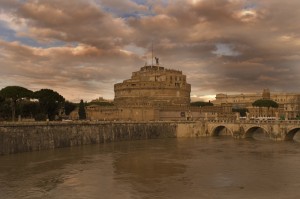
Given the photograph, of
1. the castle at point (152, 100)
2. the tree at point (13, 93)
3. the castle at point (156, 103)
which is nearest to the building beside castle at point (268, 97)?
the castle at point (156, 103)

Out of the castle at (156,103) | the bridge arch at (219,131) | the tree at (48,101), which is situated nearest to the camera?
the tree at (48,101)

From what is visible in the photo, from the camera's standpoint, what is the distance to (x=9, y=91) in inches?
2105

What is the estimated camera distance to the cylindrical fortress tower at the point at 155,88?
8750 centimetres

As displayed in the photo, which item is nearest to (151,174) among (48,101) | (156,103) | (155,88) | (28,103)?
(48,101)

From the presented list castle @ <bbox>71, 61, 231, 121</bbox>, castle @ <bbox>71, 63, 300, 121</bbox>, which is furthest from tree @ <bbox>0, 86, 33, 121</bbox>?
castle @ <bbox>71, 63, 300, 121</bbox>

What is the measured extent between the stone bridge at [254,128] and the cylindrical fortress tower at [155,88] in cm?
1863

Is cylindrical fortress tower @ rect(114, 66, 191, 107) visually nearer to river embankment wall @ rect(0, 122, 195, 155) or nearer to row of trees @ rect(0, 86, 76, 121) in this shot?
river embankment wall @ rect(0, 122, 195, 155)

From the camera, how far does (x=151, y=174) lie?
94.5 ft

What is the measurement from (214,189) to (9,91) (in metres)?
38.7

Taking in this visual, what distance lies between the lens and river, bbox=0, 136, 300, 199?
22.7m

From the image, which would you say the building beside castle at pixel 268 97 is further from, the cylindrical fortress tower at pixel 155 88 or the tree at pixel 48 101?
the tree at pixel 48 101

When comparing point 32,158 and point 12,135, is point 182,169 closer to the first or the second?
point 32,158

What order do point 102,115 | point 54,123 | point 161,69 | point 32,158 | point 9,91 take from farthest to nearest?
point 161,69, point 102,115, point 9,91, point 54,123, point 32,158

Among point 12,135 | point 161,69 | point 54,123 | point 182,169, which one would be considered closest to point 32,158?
point 12,135
